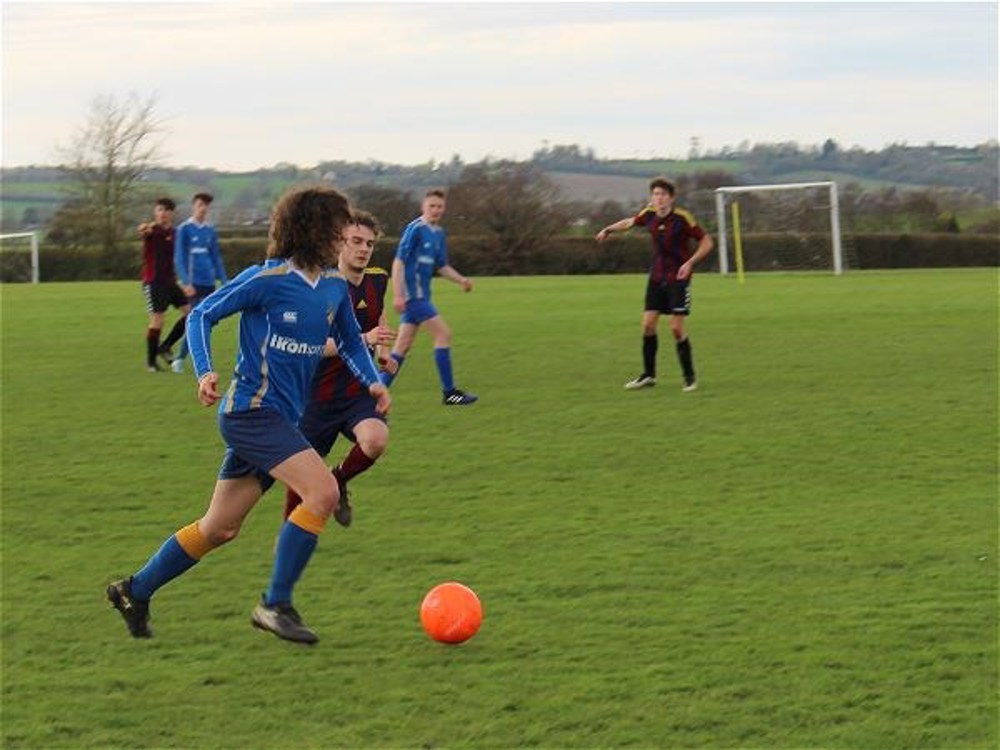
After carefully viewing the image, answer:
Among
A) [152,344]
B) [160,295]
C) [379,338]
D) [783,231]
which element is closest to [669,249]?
[160,295]

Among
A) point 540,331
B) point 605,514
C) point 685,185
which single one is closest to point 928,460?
point 605,514

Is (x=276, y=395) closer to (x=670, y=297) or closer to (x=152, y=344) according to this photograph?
(x=670, y=297)

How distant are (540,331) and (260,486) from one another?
16562mm

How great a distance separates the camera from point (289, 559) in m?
6.68

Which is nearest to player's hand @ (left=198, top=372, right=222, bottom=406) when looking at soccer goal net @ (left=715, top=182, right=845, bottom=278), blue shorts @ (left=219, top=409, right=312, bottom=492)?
blue shorts @ (left=219, top=409, right=312, bottom=492)

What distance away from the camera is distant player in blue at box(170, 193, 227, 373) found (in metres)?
17.7

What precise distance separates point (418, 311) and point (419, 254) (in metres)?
0.52

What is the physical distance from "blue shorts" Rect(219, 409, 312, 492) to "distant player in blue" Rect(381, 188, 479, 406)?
782 cm

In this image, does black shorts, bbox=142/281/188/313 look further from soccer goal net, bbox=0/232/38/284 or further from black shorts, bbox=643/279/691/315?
soccer goal net, bbox=0/232/38/284

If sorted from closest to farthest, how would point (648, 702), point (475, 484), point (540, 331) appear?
point (648, 702), point (475, 484), point (540, 331)

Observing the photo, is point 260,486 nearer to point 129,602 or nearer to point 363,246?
point 129,602

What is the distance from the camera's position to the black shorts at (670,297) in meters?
15.0

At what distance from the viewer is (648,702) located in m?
5.63

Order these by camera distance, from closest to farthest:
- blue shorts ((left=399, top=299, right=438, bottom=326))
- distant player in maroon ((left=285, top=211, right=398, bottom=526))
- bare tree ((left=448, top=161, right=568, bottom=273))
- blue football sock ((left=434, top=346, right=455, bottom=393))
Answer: distant player in maroon ((left=285, top=211, right=398, bottom=526))
blue shorts ((left=399, top=299, right=438, bottom=326))
blue football sock ((left=434, top=346, right=455, bottom=393))
bare tree ((left=448, top=161, right=568, bottom=273))
